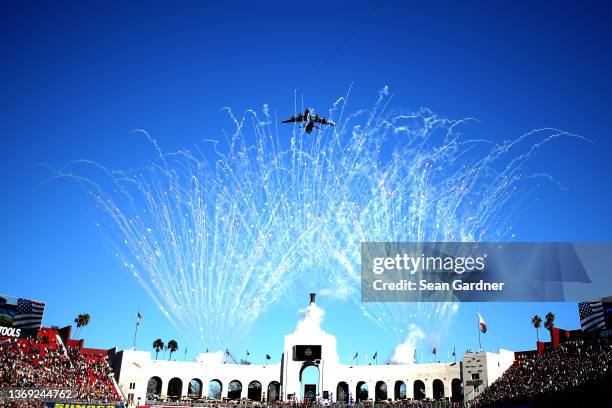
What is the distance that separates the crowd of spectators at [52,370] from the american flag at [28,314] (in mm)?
1993

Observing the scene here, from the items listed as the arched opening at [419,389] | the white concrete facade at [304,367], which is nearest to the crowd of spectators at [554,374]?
the white concrete facade at [304,367]

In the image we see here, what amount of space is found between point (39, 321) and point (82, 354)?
790 cm

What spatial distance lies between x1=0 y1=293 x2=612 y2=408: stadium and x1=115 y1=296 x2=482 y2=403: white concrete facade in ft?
0.47

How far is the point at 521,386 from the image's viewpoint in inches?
2494

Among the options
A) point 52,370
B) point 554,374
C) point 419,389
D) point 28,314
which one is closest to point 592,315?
point 554,374

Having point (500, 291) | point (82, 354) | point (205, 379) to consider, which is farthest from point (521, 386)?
point (82, 354)

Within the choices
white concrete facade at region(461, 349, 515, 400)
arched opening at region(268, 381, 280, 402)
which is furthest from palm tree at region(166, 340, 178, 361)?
white concrete facade at region(461, 349, 515, 400)

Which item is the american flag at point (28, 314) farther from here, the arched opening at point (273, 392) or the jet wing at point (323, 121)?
the jet wing at point (323, 121)

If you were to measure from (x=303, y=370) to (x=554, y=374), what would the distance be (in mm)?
37002

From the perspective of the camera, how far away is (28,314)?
72000 millimetres

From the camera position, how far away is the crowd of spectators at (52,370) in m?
59.3

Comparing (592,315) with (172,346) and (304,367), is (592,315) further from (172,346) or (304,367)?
(172,346)

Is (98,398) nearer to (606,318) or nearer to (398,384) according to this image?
(398,384)

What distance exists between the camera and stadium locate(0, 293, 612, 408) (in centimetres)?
5819
